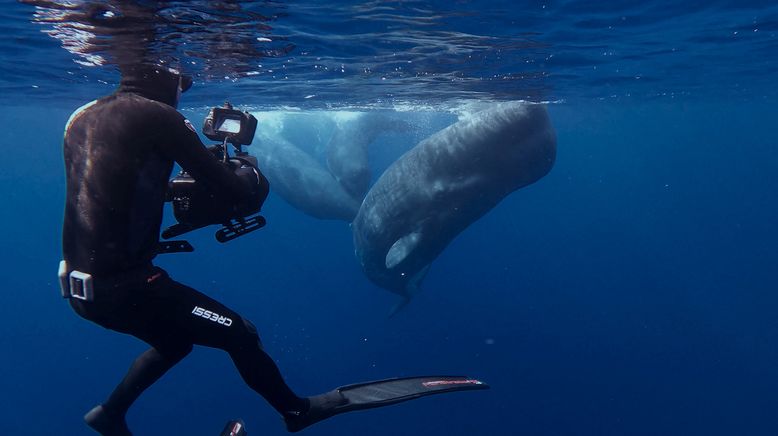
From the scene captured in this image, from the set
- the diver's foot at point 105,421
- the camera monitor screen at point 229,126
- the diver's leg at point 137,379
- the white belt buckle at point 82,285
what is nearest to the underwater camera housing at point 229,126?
the camera monitor screen at point 229,126

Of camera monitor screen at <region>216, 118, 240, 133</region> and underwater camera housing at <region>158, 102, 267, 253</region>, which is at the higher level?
camera monitor screen at <region>216, 118, 240, 133</region>

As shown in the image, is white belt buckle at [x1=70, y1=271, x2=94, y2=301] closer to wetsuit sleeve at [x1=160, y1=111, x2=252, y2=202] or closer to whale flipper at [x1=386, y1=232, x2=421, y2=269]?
wetsuit sleeve at [x1=160, y1=111, x2=252, y2=202]

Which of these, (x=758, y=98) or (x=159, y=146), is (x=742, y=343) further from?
(x=159, y=146)

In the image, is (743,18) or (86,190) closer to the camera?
(86,190)

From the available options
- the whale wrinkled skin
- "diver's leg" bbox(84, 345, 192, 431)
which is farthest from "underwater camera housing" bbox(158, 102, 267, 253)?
the whale wrinkled skin

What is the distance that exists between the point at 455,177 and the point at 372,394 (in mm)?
6528

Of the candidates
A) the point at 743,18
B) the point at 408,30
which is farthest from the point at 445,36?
the point at 743,18

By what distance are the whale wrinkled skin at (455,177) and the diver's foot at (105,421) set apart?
7.29 metres

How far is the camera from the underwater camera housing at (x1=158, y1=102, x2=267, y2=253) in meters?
3.93

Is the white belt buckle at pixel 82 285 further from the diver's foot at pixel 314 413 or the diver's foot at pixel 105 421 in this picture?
the diver's foot at pixel 314 413

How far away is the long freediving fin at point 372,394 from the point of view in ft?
15.7

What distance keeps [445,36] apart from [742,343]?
30.0 m

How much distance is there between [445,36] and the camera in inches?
358

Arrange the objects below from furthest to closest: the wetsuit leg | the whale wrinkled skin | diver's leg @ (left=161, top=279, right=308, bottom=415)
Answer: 1. the whale wrinkled skin
2. diver's leg @ (left=161, top=279, right=308, bottom=415)
3. the wetsuit leg
